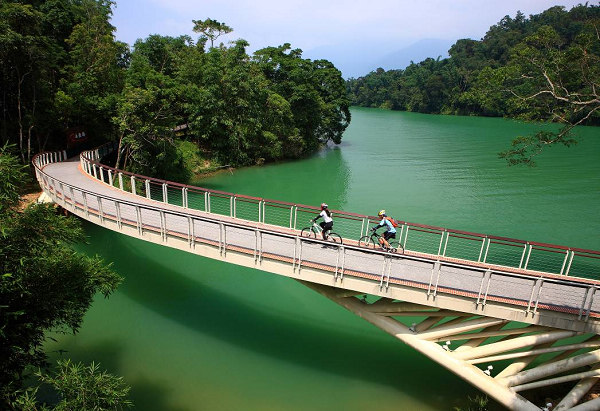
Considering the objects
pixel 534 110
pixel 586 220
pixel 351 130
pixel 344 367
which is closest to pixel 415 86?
pixel 351 130

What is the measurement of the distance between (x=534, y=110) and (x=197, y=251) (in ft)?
45.4

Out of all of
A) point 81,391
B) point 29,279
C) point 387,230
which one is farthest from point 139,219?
point 387,230

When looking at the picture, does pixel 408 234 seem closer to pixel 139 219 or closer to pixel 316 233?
pixel 316 233

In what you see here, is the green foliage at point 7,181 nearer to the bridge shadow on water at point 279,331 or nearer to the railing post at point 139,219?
the railing post at point 139,219

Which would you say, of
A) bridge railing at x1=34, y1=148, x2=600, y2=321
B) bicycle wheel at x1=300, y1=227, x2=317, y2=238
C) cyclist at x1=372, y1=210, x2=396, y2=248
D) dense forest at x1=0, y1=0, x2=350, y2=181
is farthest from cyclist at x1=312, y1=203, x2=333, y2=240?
dense forest at x1=0, y1=0, x2=350, y2=181

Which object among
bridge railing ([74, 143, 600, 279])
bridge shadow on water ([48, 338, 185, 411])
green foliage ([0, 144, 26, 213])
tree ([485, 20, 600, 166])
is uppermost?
tree ([485, 20, 600, 166])

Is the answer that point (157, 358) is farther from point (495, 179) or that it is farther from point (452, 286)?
point (495, 179)

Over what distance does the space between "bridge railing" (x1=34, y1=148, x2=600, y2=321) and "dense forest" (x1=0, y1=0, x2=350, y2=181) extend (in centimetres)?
655

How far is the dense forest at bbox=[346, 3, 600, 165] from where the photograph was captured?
46.3 ft

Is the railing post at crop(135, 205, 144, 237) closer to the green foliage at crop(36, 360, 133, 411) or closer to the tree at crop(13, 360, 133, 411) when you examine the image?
the tree at crop(13, 360, 133, 411)

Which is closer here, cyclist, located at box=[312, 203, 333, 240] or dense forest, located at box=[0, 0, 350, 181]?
cyclist, located at box=[312, 203, 333, 240]

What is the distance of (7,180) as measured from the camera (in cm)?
654

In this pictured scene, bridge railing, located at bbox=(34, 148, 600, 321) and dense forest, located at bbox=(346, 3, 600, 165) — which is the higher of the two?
dense forest, located at bbox=(346, 3, 600, 165)

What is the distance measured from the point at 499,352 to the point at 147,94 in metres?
20.9
